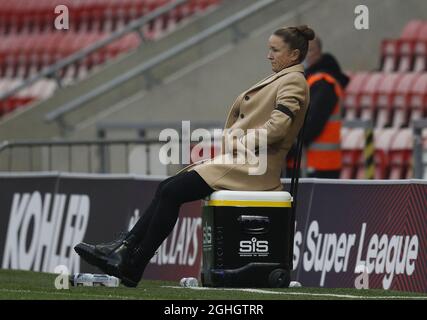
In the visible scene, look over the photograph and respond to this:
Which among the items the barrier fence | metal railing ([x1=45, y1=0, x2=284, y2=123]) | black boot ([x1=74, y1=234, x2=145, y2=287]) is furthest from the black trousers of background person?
metal railing ([x1=45, y1=0, x2=284, y2=123])

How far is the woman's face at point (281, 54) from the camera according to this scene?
1183cm

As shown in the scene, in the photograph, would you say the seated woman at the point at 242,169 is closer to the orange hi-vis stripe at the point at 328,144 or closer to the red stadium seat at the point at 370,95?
the orange hi-vis stripe at the point at 328,144

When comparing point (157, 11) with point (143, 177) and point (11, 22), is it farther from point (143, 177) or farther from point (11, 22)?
point (143, 177)

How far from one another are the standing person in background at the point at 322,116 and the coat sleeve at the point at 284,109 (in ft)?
10.8

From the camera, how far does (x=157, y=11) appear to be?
23.2m

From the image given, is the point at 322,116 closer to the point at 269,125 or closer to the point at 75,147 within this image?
the point at 269,125

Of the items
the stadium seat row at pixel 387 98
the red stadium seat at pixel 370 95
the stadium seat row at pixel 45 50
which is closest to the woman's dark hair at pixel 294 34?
the stadium seat row at pixel 387 98

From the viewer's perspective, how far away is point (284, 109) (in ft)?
37.9

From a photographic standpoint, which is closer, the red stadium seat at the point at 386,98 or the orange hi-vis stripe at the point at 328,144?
the orange hi-vis stripe at the point at 328,144

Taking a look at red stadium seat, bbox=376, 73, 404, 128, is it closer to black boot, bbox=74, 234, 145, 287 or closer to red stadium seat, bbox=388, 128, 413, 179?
red stadium seat, bbox=388, 128, 413, 179

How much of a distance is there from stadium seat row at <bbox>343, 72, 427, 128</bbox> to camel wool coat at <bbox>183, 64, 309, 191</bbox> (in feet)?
23.2

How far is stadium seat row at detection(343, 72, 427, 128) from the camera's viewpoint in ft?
61.7
